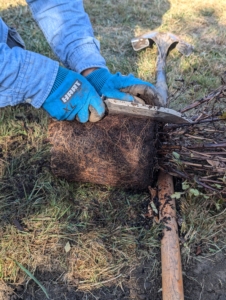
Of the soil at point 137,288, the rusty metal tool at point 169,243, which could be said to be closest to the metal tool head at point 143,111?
the rusty metal tool at point 169,243

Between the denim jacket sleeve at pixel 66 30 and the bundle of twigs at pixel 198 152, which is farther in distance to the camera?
the denim jacket sleeve at pixel 66 30

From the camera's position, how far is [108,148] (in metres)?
1.85

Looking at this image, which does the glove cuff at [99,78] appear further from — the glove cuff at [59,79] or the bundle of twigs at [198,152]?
the bundle of twigs at [198,152]

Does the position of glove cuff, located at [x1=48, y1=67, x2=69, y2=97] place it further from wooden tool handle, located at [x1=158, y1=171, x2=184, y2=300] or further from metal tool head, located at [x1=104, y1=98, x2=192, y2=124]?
wooden tool handle, located at [x1=158, y1=171, x2=184, y2=300]

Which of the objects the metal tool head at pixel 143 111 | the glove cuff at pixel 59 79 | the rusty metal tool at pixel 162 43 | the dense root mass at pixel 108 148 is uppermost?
the glove cuff at pixel 59 79

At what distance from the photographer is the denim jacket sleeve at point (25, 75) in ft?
5.66

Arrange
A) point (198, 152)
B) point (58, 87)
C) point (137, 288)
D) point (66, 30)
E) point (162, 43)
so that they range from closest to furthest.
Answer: point (137, 288), point (58, 87), point (198, 152), point (66, 30), point (162, 43)

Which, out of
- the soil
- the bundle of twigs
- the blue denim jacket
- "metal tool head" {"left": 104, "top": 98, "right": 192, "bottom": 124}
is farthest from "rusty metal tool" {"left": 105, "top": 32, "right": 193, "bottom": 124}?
the soil

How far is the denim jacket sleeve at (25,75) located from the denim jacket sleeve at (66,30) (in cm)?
41

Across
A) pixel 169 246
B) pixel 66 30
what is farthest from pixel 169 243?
pixel 66 30

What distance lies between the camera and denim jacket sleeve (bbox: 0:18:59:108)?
5.66 feet

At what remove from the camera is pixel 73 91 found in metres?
1.77

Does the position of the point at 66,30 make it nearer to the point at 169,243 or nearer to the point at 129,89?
the point at 129,89

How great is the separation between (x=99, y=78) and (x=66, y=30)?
0.51m
